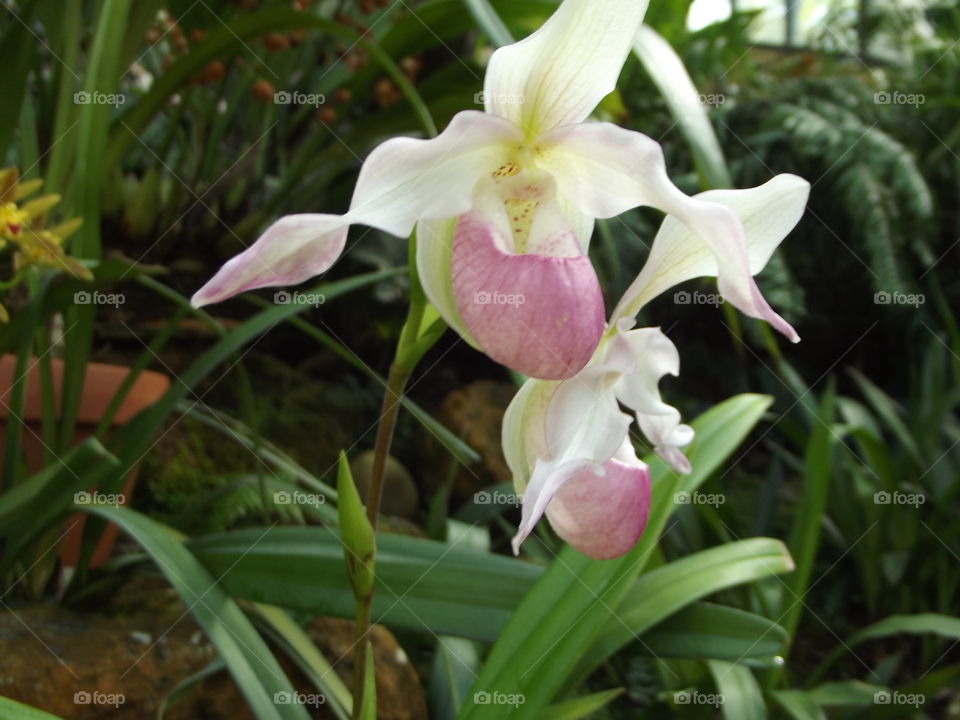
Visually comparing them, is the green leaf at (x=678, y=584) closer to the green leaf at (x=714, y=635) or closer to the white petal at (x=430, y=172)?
the green leaf at (x=714, y=635)

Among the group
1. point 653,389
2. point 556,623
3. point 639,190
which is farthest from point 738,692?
point 639,190

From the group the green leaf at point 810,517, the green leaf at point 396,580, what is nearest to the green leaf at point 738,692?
the green leaf at point 810,517

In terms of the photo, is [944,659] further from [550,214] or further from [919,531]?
[550,214]

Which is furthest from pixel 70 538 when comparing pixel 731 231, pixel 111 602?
pixel 731 231

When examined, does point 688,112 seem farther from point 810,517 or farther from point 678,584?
point 810,517

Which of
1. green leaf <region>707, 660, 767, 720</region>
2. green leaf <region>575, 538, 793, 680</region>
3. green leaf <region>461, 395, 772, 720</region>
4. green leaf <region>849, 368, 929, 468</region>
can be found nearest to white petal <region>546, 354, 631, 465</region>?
green leaf <region>461, 395, 772, 720</region>

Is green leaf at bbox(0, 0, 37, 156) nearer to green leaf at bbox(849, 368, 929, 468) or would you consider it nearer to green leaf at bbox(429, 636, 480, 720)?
green leaf at bbox(429, 636, 480, 720)
